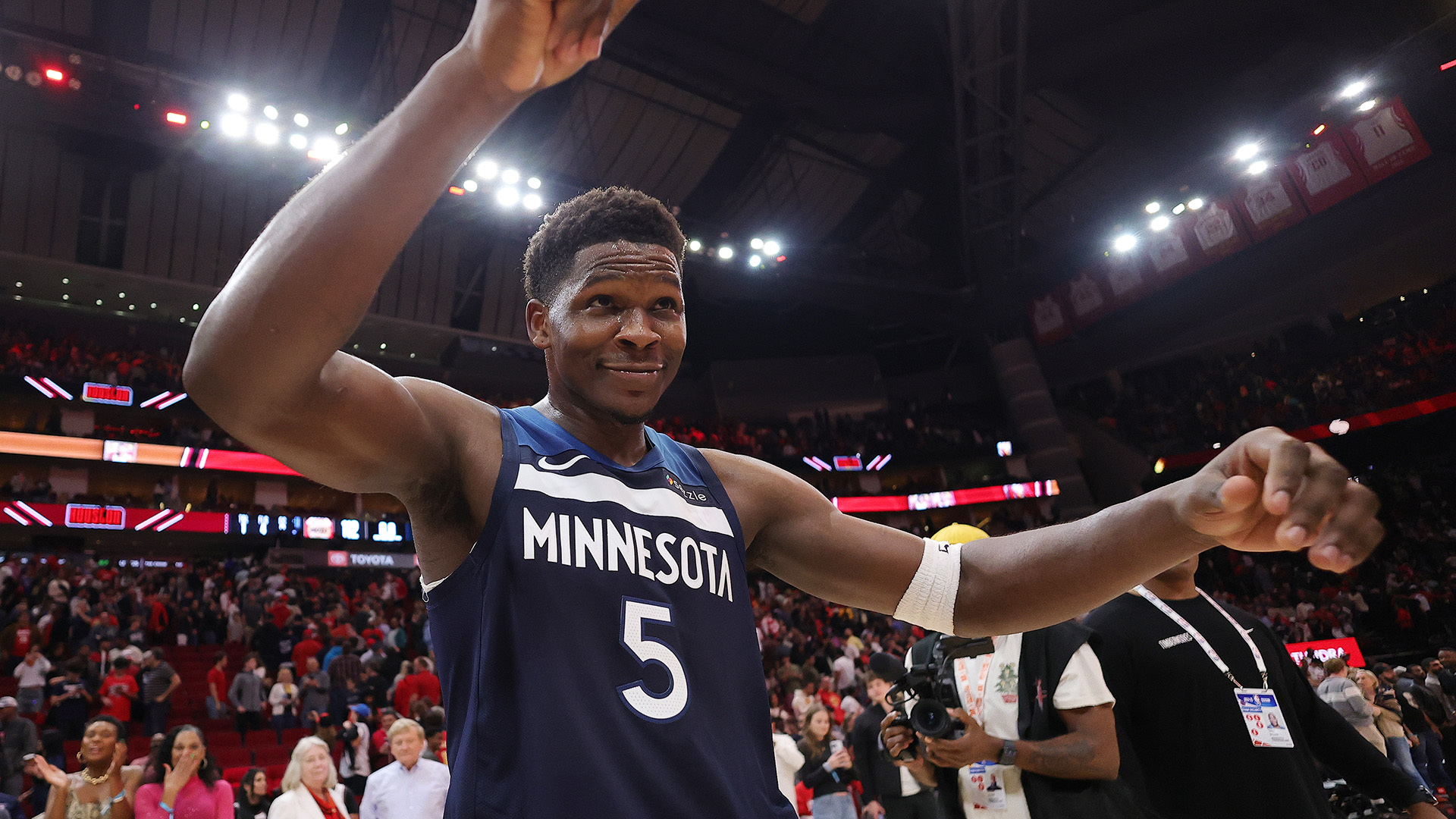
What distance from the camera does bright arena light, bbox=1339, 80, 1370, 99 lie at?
664 inches

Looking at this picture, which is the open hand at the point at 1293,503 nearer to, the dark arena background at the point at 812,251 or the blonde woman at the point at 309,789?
the blonde woman at the point at 309,789

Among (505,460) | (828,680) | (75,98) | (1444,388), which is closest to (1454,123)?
(1444,388)

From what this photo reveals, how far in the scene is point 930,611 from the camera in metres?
1.60

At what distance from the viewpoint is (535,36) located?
36.3 inches

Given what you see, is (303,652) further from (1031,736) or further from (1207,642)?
(1207,642)

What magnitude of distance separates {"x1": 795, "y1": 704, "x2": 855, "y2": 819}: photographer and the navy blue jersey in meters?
5.57

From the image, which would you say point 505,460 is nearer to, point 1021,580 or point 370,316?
point 1021,580

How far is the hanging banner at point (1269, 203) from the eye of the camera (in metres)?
19.1

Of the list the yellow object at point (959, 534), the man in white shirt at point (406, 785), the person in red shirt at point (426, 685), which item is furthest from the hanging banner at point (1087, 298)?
the yellow object at point (959, 534)

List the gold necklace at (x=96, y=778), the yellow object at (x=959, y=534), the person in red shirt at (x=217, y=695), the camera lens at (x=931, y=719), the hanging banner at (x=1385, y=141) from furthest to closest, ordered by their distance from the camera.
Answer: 1. the hanging banner at (x=1385, y=141)
2. the person in red shirt at (x=217, y=695)
3. the gold necklace at (x=96, y=778)
4. the yellow object at (x=959, y=534)
5. the camera lens at (x=931, y=719)

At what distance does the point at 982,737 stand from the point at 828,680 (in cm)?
931

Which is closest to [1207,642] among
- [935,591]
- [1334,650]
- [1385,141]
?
[935,591]

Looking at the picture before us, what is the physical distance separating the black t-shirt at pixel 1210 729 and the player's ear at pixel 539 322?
7.71 ft

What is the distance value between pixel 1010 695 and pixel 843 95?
65.7ft
